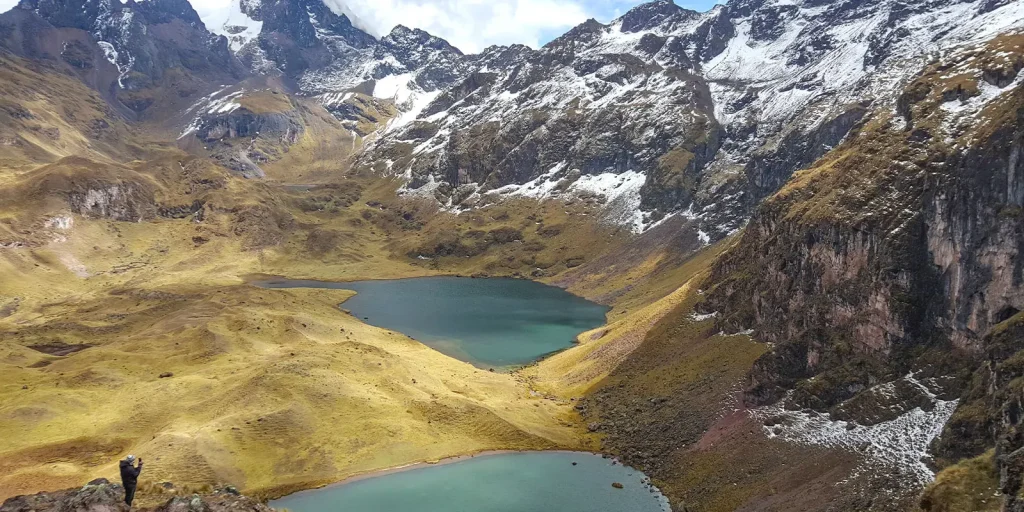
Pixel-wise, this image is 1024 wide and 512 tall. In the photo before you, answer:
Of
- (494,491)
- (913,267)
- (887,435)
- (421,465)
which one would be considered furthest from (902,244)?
(421,465)

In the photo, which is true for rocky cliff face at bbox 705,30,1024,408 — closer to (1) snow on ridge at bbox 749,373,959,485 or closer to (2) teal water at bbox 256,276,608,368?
(1) snow on ridge at bbox 749,373,959,485

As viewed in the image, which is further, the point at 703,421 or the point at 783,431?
the point at 703,421

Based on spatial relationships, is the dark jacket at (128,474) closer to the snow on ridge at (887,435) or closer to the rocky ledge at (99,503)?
the rocky ledge at (99,503)

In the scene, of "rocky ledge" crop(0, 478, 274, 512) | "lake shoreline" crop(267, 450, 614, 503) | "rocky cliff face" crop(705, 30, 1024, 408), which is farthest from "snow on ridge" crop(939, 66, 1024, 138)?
"rocky ledge" crop(0, 478, 274, 512)

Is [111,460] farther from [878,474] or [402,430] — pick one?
[878,474]

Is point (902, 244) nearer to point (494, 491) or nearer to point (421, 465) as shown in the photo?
point (494, 491)

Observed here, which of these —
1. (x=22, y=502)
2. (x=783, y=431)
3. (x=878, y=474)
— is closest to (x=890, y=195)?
(x=783, y=431)
